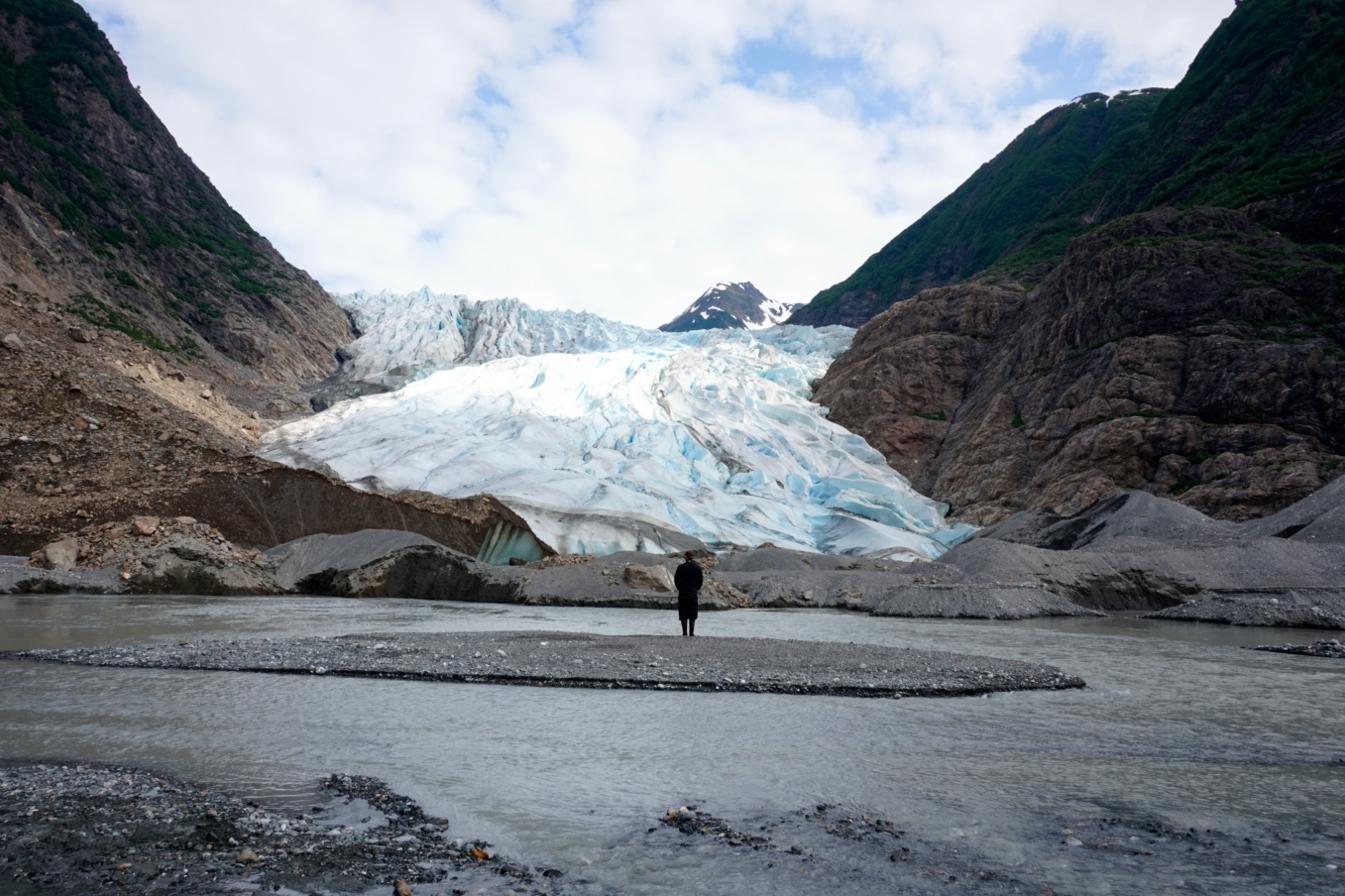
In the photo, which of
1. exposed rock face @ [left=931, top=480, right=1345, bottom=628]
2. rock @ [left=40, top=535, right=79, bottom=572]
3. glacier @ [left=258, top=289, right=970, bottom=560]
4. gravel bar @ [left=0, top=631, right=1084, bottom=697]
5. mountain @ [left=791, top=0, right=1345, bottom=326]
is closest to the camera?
gravel bar @ [left=0, top=631, right=1084, bottom=697]

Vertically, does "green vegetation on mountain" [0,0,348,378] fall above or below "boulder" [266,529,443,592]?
above

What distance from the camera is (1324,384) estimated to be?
33188mm

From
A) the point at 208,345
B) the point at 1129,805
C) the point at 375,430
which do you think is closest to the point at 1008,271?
the point at 375,430

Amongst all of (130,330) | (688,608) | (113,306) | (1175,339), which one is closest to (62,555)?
(688,608)

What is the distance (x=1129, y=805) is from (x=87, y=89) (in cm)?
6458

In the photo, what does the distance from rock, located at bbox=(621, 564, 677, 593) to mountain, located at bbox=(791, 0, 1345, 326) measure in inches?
1326

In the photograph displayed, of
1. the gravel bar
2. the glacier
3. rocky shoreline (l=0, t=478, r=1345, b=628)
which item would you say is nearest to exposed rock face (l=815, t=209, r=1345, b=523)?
the glacier

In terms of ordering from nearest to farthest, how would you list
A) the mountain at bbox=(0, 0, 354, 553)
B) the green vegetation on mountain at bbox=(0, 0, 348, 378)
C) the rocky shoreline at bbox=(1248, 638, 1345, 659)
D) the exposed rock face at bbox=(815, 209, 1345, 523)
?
the rocky shoreline at bbox=(1248, 638, 1345, 659) < the mountain at bbox=(0, 0, 354, 553) < the exposed rock face at bbox=(815, 209, 1345, 523) < the green vegetation on mountain at bbox=(0, 0, 348, 378)

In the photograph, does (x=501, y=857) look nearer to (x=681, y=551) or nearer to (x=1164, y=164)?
(x=681, y=551)

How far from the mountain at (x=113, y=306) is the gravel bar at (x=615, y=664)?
1702 cm

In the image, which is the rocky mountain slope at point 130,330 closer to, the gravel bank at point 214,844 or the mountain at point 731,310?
the gravel bank at point 214,844

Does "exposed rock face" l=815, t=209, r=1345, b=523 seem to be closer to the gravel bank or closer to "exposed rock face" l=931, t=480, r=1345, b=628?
"exposed rock face" l=931, t=480, r=1345, b=628

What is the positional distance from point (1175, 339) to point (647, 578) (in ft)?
90.6

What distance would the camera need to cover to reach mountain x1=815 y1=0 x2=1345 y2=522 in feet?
112
